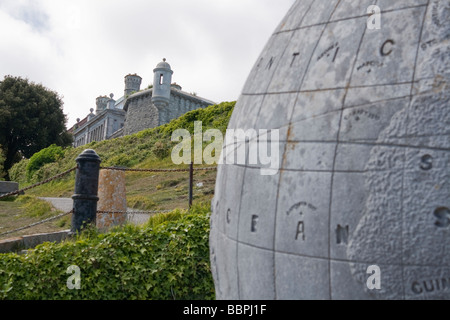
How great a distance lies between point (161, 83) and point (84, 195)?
2307 cm

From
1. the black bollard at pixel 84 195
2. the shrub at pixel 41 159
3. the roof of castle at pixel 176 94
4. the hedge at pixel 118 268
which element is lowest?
the hedge at pixel 118 268

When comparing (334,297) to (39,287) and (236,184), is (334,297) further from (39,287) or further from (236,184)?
(39,287)

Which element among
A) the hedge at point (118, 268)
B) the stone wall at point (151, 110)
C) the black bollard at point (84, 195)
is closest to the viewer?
the hedge at point (118, 268)

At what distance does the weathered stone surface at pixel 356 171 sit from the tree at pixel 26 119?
35.4m

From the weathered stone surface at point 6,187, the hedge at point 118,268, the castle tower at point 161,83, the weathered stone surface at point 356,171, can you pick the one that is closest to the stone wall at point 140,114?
the castle tower at point 161,83

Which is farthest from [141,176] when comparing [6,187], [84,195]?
[84,195]

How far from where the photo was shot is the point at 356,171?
5.56 ft

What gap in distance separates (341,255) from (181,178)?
39.3 ft

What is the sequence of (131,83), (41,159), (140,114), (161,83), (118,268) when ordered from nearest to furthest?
(118,268) < (161,83) < (41,159) < (140,114) < (131,83)

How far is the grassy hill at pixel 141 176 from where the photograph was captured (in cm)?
1055

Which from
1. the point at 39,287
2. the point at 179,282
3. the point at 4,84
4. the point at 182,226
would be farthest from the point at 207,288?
the point at 4,84

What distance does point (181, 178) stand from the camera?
13.5 m

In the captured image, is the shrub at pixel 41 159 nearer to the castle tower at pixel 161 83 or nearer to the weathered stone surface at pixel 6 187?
the castle tower at pixel 161 83

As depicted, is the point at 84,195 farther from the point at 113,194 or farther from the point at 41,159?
the point at 41,159
